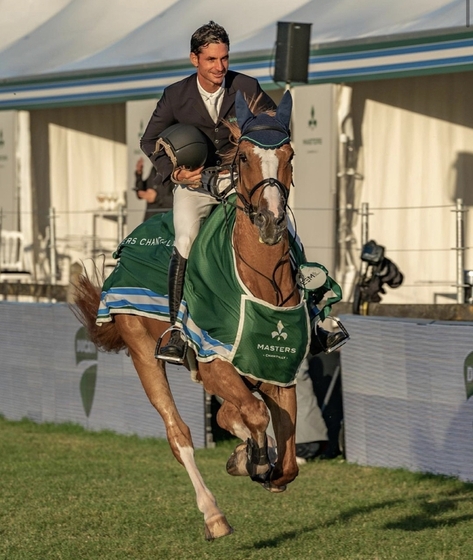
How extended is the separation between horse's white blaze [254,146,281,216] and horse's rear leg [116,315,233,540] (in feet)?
6.21

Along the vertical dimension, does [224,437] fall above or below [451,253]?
below

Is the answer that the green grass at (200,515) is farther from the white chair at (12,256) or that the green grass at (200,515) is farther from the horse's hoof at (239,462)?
the white chair at (12,256)

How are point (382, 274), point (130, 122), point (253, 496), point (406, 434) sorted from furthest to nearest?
point (130, 122) → point (382, 274) → point (406, 434) → point (253, 496)

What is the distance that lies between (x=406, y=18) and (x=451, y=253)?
10.0 ft

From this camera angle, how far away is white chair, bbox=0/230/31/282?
19703mm

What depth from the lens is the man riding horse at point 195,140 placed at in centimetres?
692

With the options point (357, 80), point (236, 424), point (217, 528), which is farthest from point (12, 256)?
point (236, 424)

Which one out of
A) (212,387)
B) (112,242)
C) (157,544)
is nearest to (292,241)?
(212,387)

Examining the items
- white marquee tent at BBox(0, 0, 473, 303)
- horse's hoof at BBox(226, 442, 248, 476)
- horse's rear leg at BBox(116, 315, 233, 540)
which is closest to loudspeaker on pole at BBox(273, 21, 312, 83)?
white marquee tent at BBox(0, 0, 473, 303)

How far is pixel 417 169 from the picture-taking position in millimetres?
16219

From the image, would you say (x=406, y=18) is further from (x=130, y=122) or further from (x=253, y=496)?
(x=253, y=496)

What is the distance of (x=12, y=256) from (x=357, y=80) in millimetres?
7533

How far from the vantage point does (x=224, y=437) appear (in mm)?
12195

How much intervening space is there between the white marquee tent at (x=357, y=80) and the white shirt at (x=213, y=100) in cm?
657
